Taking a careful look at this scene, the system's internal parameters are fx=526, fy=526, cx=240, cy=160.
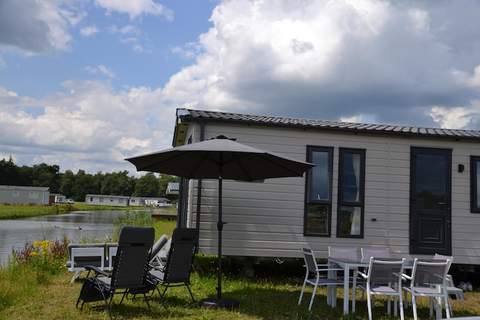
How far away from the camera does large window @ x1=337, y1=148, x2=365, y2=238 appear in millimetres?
8914

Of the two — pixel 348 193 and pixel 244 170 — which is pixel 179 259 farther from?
pixel 348 193

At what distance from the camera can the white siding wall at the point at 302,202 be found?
8711 mm

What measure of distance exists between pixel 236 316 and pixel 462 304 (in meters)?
3.76

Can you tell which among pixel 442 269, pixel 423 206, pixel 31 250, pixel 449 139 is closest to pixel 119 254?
pixel 442 269

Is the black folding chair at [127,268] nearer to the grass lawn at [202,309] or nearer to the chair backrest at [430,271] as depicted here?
the grass lawn at [202,309]

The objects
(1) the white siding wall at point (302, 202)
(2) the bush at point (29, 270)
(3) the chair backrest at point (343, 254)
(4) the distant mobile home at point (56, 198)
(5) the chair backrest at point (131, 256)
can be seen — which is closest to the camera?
(5) the chair backrest at point (131, 256)

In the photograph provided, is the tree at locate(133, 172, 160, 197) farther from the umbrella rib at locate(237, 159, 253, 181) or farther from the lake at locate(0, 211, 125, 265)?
the umbrella rib at locate(237, 159, 253, 181)

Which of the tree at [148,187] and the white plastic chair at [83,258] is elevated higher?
the tree at [148,187]

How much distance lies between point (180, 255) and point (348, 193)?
3608mm

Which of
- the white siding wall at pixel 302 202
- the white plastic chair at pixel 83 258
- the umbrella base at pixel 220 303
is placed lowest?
the umbrella base at pixel 220 303

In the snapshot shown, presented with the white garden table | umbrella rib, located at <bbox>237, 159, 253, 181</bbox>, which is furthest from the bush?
the white garden table

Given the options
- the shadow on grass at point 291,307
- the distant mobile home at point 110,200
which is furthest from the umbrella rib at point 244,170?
the distant mobile home at point 110,200

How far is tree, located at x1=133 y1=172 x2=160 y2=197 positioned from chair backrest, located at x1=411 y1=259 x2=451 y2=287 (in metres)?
91.2

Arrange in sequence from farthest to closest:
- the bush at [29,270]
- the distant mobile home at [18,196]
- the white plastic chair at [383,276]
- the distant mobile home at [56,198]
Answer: the distant mobile home at [56,198]
the distant mobile home at [18,196]
the bush at [29,270]
the white plastic chair at [383,276]
